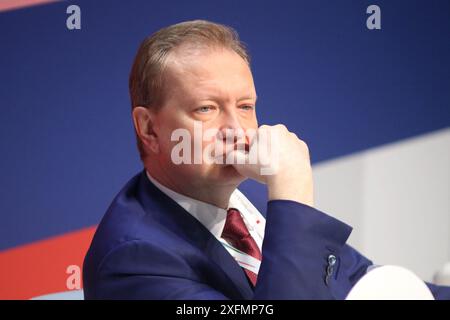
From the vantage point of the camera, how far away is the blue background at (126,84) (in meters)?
2.40

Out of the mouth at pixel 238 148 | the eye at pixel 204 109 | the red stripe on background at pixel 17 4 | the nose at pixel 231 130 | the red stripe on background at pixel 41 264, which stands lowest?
the red stripe on background at pixel 41 264

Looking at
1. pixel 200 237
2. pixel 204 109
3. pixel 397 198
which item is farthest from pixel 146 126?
pixel 397 198

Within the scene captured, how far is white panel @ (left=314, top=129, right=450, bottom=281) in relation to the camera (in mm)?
2797

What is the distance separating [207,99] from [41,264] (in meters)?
1.48

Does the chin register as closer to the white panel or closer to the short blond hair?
the short blond hair

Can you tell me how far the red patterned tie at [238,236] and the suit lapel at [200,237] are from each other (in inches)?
3.6

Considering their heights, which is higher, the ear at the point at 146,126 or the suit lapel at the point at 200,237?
the ear at the point at 146,126

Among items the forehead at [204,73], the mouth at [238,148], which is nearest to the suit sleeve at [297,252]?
the mouth at [238,148]

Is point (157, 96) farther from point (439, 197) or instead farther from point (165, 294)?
point (439, 197)

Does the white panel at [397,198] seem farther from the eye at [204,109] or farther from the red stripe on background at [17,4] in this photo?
the eye at [204,109]

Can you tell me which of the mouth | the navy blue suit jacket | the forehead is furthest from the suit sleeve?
the forehead

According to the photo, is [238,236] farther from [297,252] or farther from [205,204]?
[297,252]

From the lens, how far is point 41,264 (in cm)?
258

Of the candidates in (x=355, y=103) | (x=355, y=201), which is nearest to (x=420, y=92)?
(x=355, y=103)
